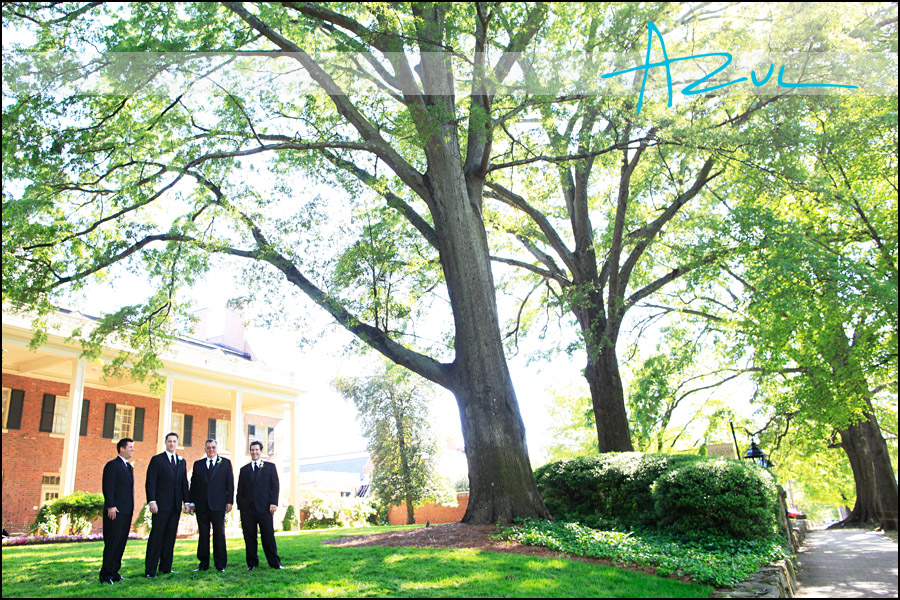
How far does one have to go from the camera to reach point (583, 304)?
15.1 meters

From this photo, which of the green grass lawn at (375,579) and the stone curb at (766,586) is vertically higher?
the green grass lawn at (375,579)

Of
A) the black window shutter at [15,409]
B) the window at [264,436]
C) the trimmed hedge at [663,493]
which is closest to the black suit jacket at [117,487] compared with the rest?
the trimmed hedge at [663,493]

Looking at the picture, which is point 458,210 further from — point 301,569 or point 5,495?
point 5,495

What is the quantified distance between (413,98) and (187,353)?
17910 mm

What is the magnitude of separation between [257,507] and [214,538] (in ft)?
2.09

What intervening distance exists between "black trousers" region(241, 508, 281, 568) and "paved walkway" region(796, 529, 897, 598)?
6.63 m

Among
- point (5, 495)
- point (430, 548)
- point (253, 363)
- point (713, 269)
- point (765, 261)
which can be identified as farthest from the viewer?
point (253, 363)

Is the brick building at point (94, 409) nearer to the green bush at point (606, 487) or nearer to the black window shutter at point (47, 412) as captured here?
the black window shutter at point (47, 412)

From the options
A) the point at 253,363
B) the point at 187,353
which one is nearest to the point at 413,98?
the point at 187,353

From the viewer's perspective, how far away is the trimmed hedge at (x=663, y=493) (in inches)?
380

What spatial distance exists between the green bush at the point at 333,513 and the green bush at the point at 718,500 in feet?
60.6

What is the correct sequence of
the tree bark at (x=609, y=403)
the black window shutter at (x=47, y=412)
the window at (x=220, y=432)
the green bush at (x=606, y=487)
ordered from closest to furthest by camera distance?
the green bush at (x=606, y=487), the tree bark at (x=609, y=403), the black window shutter at (x=47, y=412), the window at (x=220, y=432)

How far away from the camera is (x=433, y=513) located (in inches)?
1204

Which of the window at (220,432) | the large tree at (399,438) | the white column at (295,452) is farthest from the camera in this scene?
the window at (220,432)
